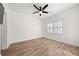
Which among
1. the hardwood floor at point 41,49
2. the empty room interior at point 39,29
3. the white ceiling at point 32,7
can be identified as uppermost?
the white ceiling at point 32,7

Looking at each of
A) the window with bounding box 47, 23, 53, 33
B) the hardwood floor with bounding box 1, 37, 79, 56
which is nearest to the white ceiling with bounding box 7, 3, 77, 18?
the window with bounding box 47, 23, 53, 33

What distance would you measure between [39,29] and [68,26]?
0.62 meters

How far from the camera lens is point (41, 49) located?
170 centimetres

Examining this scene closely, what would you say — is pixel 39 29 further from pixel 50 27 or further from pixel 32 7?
pixel 32 7

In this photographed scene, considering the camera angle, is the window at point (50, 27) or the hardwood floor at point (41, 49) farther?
the window at point (50, 27)

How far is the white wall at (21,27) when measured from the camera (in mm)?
1648

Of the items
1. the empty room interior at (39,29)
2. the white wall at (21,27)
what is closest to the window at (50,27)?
the empty room interior at (39,29)

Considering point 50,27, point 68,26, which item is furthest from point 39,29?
point 68,26

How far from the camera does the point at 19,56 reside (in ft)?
5.22

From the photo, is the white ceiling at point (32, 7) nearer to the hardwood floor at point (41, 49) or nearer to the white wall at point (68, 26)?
the white wall at point (68, 26)

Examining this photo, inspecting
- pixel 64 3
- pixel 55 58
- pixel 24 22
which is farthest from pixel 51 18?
pixel 55 58

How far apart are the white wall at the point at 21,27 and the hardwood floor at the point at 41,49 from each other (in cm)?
13

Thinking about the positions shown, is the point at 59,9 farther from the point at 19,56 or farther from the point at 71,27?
the point at 19,56

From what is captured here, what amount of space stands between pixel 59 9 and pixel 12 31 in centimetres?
107
